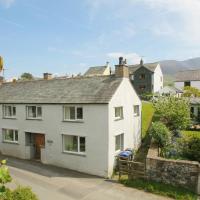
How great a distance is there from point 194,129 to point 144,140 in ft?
29.8

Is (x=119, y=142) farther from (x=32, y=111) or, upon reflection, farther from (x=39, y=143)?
(x=32, y=111)

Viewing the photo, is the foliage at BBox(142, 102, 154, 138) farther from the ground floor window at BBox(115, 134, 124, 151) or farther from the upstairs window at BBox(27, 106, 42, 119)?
the upstairs window at BBox(27, 106, 42, 119)

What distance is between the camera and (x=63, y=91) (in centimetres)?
2394

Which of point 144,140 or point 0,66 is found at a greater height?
point 0,66

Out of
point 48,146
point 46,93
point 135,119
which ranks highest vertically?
point 46,93

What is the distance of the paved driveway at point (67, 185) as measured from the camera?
16.3 m

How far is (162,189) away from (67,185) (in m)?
6.97

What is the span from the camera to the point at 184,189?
16547 mm

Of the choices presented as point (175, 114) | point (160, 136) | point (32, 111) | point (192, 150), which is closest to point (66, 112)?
point (32, 111)

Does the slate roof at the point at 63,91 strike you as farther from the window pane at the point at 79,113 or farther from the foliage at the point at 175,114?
the foliage at the point at 175,114

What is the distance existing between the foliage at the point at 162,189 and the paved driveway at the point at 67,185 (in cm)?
47

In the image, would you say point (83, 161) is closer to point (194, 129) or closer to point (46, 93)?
point (46, 93)

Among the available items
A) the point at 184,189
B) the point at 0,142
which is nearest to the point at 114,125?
the point at 184,189

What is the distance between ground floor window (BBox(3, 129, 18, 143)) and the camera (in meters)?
26.7
